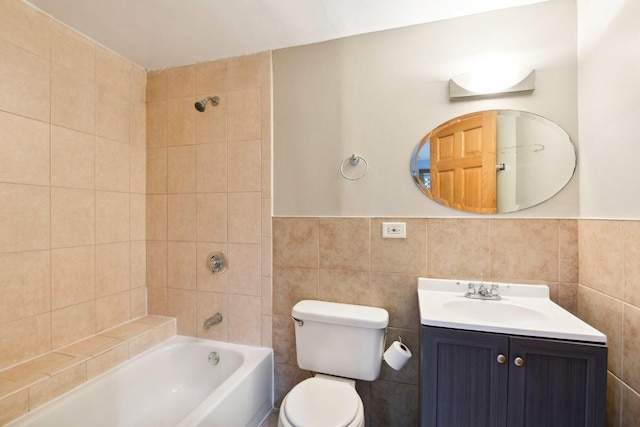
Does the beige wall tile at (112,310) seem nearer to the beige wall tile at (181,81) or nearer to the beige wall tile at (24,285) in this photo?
the beige wall tile at (24,285)

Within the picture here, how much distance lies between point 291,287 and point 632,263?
155cm

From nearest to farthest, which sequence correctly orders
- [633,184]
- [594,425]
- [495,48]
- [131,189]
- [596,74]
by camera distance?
[594,425], [633,184], [596,74], [495,48], [131,189]

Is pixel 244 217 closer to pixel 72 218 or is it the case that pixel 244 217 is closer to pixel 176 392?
pixel 72 218

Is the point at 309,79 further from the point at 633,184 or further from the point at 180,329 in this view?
the point at 180,329

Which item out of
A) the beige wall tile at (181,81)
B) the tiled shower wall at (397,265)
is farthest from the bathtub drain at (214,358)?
the beige wall tile at (181,81)

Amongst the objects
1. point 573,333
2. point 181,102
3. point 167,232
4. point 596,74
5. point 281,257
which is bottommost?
point 573,333

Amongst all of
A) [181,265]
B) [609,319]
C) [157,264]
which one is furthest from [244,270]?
[609,319]

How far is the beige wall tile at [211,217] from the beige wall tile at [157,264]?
1.09 feet

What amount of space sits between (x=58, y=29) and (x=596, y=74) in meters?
2.70

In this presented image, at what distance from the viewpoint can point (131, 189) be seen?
1.96 m

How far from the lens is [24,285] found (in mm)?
1404

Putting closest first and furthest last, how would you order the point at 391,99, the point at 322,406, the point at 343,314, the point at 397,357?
the point at 322,406 < the point at 397,357 < the point at 343,314 < the point at 391,99

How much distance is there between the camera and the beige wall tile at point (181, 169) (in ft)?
6.34

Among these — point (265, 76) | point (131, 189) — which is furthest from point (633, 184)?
point (131, 189)
